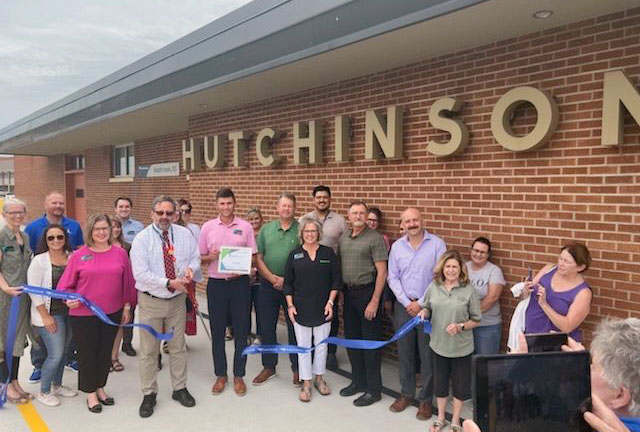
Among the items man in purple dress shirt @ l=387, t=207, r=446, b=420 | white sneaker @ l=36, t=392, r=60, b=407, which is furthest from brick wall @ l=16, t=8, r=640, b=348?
white sneaker @ l=36, t=392, r=60, b=407

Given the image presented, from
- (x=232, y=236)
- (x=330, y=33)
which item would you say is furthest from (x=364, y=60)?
(x=232, y=236)

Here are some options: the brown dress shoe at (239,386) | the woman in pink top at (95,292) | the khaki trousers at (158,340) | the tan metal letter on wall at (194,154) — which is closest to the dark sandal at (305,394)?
the brown dress shoe at (239,386)

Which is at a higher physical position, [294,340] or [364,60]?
[364,60]

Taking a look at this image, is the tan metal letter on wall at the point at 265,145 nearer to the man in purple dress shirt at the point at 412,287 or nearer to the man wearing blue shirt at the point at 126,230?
the man wearing blue shirt at the point at 126,230

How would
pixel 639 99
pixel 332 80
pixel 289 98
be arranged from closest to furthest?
1. pixel 639 99
2. pixel 332 80
3. pixel 289 98

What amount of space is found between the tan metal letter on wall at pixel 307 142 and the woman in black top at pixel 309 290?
175 centimetres

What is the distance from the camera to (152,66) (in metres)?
7.13

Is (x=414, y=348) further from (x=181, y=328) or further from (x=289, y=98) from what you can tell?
(x=289, y=98)

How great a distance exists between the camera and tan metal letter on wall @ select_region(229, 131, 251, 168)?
24.9ft

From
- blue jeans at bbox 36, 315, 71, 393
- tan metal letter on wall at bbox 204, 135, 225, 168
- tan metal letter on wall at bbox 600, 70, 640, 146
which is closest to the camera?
tan metal letter on wall at bbox 600, 70, 640, 146

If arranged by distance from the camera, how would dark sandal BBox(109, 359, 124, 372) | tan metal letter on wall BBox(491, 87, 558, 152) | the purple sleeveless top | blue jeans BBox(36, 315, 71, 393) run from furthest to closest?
dark sandal BBox(109, 359, 124, 372) → blue jeans BBox(36, 315, 71, 393) → tan metal letter on wall BBox(491, 87, 558, 152) → the purple sleeveless top

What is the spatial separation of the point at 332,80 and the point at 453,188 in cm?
217

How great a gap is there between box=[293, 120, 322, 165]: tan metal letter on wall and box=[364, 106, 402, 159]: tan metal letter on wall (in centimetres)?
79

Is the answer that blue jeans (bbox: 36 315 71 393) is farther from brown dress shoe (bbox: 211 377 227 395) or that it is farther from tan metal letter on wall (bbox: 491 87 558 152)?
tan metal letter on wall (bbox: 491 87 558 152)
